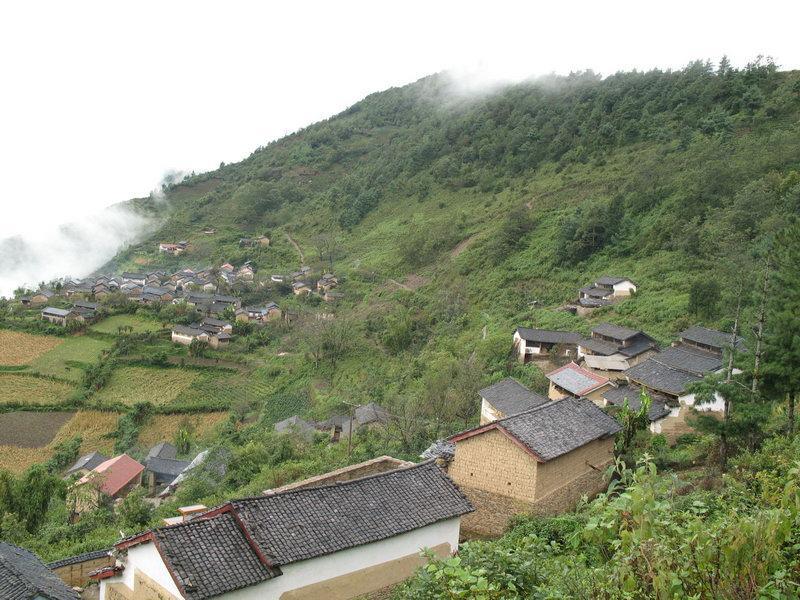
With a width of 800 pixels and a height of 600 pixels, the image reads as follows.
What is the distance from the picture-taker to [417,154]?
72312 millimetres

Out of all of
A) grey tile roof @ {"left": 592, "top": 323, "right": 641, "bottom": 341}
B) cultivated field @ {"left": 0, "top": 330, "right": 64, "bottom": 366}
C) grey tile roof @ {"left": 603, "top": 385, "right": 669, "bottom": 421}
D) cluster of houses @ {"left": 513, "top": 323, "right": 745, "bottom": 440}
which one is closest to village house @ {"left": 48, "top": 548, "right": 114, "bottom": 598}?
cluster of houses @ {"left": 513, "top": 323, "right": 745, "bottom": 440}

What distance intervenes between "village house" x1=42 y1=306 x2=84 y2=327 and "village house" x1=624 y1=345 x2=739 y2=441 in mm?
43725

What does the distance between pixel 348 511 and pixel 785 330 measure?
9.47 meters

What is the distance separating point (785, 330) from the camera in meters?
13.1

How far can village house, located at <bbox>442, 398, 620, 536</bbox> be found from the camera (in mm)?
12391

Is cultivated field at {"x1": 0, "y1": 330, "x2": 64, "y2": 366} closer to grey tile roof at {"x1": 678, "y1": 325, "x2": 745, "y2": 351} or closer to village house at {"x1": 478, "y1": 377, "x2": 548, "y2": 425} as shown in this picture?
village house at {"x1": 478, "y1": 377, "x2": 548, "y2": 425}

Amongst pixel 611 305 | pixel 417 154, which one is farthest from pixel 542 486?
pixel 417 154

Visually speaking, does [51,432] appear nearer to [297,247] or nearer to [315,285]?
[315,285]

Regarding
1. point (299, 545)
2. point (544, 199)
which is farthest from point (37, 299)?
point (299, 545)

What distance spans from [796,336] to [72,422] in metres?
37.0

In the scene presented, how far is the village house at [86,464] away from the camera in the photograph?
3166 centimetres

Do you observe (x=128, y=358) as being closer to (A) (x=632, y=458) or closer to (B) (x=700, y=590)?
(A) (x=632, y=458)

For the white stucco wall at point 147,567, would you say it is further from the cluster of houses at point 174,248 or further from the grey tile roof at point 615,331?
the cluster of houses at point 174,248

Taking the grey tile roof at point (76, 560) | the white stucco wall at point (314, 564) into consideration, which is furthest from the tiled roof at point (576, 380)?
the grey tile roof at point (76, 560)
